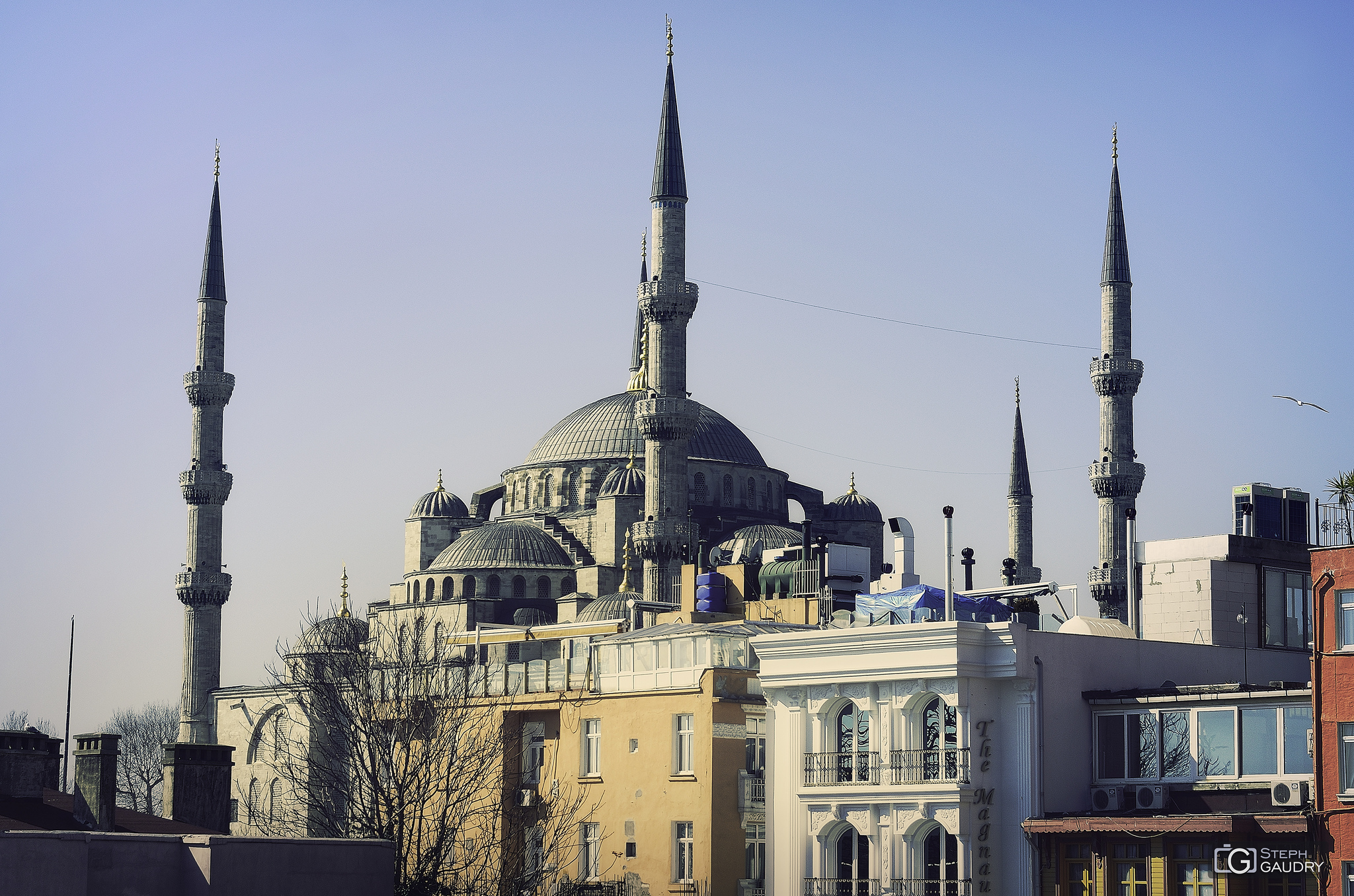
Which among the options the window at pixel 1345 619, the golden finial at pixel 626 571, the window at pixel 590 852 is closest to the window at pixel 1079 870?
the window at pixel 1345 619

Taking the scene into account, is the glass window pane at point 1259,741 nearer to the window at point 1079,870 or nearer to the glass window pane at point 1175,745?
the glass window pane at point 1175,745

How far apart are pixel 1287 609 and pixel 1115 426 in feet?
91.7

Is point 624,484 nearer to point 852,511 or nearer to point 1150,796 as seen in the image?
point 852,511

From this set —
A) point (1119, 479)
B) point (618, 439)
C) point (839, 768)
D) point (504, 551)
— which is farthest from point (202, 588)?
point (839, 768)

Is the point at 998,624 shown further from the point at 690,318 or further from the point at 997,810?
the point at 690,318

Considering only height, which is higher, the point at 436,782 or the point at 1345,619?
the point at 1345,619

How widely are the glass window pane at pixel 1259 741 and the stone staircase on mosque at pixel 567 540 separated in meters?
43.2

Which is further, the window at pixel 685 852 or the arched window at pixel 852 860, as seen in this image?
the window at pixel 685 852

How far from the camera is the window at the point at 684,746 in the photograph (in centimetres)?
2852

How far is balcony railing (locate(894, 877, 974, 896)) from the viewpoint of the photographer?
23969mm

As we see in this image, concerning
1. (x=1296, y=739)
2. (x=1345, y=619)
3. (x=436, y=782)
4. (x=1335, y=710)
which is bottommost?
(x=436, y=782)

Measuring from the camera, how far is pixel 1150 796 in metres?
23.6

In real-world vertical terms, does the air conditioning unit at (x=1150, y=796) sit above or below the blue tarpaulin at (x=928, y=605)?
below

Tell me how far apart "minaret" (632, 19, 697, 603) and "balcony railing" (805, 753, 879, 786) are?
2856 centimetres
